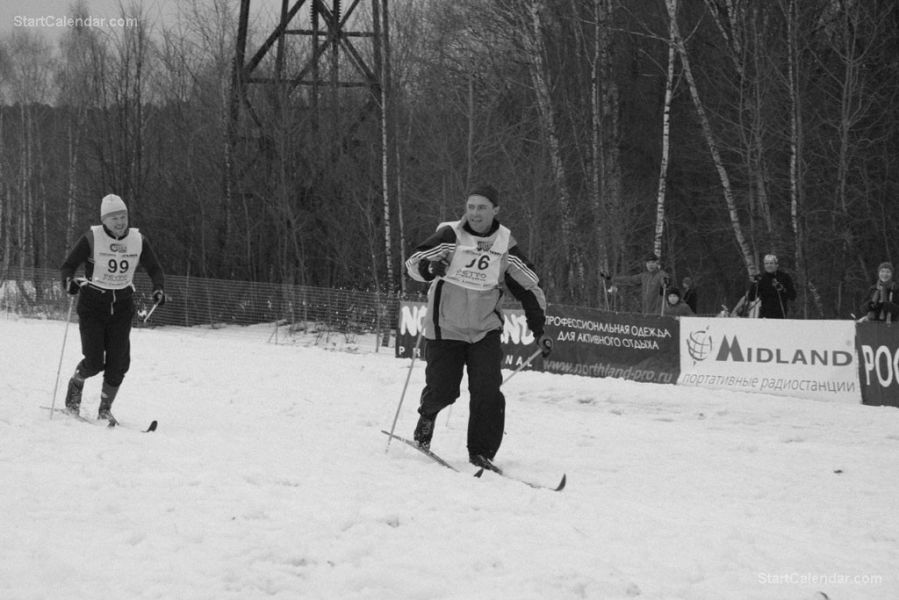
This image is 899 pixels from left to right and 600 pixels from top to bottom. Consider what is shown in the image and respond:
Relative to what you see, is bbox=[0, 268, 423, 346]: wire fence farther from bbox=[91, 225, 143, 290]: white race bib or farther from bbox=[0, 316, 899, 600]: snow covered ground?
bbox=[91, 225, 143, 290]: white race bib

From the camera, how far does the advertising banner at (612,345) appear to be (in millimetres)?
14523

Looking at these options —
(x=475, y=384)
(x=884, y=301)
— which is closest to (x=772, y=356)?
(x=884, y=301)

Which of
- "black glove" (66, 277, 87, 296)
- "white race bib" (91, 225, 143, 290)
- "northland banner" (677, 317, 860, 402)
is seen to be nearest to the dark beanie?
"white race bib" (91, 225, 143, 290)

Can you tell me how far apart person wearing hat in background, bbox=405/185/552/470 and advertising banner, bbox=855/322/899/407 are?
7.01m

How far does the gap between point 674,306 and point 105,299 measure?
9.27 metres

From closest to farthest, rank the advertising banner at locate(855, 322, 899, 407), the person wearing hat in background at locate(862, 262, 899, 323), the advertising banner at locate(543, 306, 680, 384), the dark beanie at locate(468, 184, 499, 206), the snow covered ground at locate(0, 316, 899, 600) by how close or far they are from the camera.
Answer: the snow covered ground at locate(0, 316, 899, 600), the dark beanie at locate(468, 184, 499, 206), the advertising banner at locate(855, 322, 899, 407), the person wearing hat in background at locate(862, 262, 899, 323), the advertising banner at locate(543, 306, 680, 384)

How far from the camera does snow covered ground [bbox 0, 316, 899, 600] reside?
4.15m

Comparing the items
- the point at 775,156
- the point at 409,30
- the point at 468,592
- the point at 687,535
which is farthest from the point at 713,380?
the point at 409,30

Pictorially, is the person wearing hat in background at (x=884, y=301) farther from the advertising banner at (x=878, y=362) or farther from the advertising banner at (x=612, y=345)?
the advertising banner at (x=612, y=345)

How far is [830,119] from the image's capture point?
2175cm

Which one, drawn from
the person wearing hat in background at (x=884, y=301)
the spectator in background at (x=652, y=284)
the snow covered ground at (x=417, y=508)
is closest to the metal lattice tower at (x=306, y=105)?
the spectator in background at (x=652, y=284)

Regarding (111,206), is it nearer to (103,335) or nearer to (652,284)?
(103,335)

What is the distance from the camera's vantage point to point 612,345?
14961mm

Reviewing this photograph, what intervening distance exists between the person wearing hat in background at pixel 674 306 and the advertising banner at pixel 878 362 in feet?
10.2
